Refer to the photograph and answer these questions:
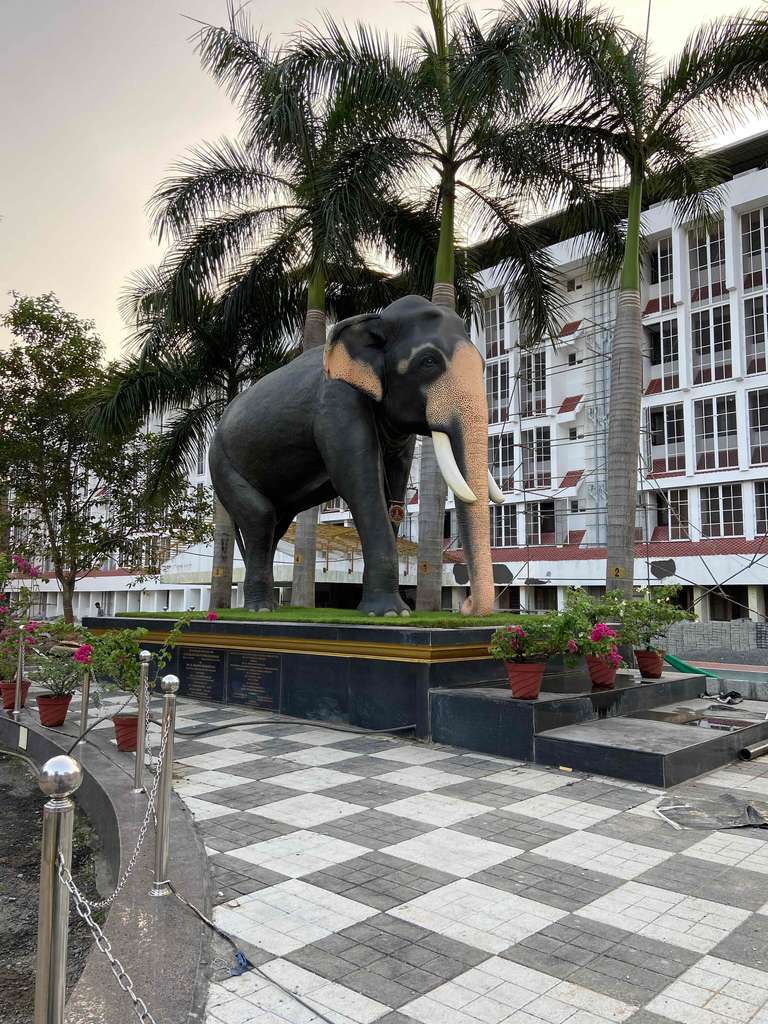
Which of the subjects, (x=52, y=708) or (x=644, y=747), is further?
(x=52, y=708)

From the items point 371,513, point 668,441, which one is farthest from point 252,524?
point 668,441

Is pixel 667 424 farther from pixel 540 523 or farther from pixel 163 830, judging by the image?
pixel 163 830

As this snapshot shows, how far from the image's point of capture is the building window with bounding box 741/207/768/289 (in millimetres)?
30188

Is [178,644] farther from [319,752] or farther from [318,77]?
[318,77]

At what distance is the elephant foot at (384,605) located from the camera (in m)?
8.09

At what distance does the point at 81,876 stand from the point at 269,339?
39.8ft

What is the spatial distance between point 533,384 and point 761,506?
11.8 m

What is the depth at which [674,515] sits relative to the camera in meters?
31.4

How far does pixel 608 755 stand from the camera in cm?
582

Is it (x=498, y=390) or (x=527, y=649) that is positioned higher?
(x=498, y=390)

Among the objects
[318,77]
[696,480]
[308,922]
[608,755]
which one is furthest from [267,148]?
[696,480]

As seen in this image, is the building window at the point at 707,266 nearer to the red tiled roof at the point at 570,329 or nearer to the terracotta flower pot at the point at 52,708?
the red tiled roof at the point at 570,329

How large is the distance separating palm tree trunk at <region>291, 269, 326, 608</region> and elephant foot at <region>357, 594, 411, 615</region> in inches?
213

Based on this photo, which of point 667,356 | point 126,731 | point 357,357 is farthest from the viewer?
point 667,356
